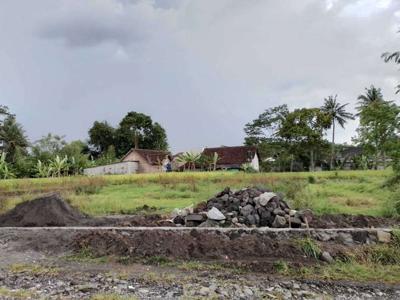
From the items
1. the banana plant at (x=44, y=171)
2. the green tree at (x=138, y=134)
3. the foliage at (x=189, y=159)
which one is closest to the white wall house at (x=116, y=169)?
the foliage at (x=189, y=159)

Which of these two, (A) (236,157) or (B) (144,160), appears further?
(A) (236,157)

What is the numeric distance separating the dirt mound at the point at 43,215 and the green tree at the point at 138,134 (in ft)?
161

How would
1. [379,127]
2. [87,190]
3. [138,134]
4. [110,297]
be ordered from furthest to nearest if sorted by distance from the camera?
[138,134] < [87,190] < [379,127] < [110,297]

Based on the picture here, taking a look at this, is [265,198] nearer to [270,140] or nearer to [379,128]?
[379,128]

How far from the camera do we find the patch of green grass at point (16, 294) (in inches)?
231

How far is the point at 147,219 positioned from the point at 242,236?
3.24m

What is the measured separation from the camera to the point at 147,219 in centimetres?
1087

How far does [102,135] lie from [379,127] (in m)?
56.7

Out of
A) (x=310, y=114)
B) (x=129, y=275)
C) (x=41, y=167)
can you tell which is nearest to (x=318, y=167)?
(x=310, y=114)

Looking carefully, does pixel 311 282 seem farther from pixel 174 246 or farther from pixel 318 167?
pixel 318 167

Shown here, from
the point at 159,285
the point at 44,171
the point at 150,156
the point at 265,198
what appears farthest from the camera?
the point at 150,156

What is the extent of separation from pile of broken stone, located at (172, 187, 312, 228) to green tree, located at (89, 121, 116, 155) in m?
53.8

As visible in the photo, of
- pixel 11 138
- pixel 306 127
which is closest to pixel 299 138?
pixel 306 127

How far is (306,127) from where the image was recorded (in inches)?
2000
